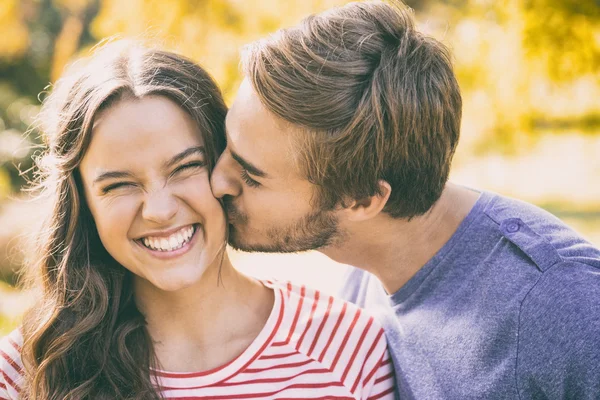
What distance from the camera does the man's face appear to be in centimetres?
241

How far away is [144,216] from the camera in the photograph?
2137 millimetres

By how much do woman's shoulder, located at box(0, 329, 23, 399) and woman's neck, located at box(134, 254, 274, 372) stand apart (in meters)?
0.43

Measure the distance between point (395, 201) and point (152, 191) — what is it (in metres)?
0.89

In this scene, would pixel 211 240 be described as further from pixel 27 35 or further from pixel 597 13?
pixel 27 35

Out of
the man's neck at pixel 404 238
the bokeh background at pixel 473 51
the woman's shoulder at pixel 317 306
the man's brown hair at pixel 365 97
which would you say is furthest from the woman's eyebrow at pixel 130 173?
the bokeh background at pixel 473 51

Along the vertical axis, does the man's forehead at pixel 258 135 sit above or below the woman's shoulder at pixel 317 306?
above

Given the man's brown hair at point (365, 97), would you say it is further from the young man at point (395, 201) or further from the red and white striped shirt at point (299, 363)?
the red and white striped shirt at point (299, 363)

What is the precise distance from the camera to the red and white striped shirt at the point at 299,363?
2.22m

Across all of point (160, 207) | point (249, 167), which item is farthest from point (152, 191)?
point (249, 167)

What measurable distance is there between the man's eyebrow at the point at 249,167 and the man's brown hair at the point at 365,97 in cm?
16

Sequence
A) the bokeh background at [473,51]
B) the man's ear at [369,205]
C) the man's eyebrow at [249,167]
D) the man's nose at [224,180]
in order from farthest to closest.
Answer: the bokeh background at [473,51] < the man's ear at [369,205] < the man's eyebrow at [249,167] < the man's nose at [224,180]

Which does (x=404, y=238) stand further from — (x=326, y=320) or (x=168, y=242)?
(x=168, y=242)

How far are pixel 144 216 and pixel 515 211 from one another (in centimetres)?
124

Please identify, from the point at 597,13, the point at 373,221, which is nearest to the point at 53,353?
the point at 373,221
